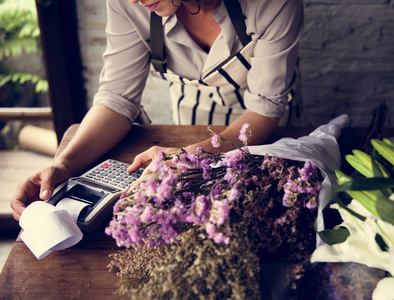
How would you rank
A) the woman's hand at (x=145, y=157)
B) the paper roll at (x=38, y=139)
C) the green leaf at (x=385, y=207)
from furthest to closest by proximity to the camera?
1. the paper roll at (x=38, y=139)
2. the woman's hand at (x=145, y=157)
3. the green leaf at (x=385, y=207)

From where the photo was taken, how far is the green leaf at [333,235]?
2.01 feet

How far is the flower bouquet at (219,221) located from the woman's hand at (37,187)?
0.28 metres

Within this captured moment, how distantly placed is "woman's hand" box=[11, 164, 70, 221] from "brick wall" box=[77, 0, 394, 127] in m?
1.15

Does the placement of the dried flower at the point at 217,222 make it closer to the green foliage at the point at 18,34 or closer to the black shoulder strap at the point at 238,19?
the black shoulder strap at the point at 238,19

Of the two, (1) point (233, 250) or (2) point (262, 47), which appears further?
(2) point (262, 47)

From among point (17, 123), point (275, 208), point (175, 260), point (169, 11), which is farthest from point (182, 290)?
point (17, 123)

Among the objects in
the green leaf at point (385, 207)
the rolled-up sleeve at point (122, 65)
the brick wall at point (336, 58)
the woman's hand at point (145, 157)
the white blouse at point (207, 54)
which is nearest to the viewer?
the green leaf at point (385, 207)

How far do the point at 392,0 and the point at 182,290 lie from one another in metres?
Result: 1.78

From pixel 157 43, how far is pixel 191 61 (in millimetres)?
133

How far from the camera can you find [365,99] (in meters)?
2.07

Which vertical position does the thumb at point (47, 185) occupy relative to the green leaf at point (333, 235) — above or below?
below

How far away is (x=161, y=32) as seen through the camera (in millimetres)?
1209

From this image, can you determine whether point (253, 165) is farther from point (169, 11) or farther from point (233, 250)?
point (169, 11)

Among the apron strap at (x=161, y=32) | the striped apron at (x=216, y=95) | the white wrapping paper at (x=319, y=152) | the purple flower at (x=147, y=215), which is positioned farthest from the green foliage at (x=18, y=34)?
the purple flower at (x=147, y=215)
